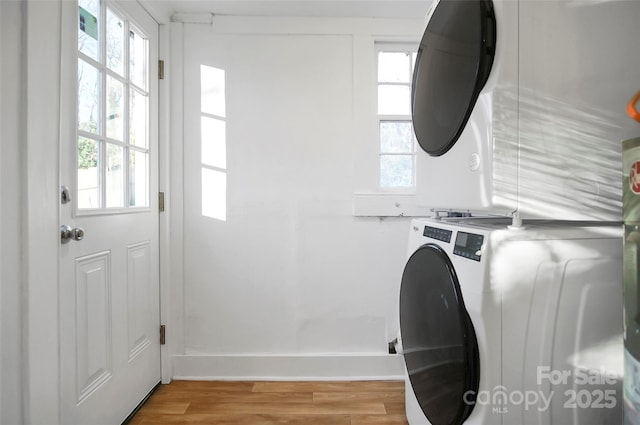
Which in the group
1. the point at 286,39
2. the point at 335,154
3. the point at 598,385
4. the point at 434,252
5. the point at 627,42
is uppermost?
the point at 286,39

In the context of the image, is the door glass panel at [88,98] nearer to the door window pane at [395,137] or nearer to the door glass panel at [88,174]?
the door glass panel at [88,174]

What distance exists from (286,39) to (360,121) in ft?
2.14

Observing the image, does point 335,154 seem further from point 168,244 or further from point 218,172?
point 168,244

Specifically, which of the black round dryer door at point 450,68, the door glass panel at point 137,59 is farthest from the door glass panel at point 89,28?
the black round dryer door at point 450,68

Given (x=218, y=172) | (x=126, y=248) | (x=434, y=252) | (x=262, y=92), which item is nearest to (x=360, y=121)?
(x=262, y=92)

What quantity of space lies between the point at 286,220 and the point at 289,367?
86cm

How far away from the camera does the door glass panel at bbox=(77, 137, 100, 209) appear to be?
133cm

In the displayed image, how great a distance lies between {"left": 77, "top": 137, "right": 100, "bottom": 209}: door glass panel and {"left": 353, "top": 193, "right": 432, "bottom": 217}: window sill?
4.21ft

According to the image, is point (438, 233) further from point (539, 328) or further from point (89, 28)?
point (89, 28)

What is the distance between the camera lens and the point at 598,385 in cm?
90

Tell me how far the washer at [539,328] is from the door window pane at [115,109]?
62.3 inches

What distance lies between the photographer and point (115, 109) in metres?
1.57

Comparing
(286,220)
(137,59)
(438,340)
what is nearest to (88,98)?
(137,59)

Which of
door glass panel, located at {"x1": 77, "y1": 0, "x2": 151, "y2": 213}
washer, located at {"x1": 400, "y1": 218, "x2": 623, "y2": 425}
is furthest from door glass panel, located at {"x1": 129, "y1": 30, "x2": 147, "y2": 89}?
washer, located at {"x1": 400, "y1": 218, "x2": 623, "y2": 425}
